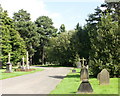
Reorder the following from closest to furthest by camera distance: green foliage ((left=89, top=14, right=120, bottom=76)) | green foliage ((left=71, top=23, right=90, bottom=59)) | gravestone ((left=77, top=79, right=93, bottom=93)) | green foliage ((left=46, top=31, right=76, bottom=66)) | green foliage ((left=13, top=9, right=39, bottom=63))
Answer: gravestone ((left=77, top=79, right=93, bottom=93)) → green foliage ((left=89, top=14, right=120, bottom=76)) → green foliage ((left=71, top=23, right=90, bottom=59)) → green foliage ((left=46, top=31, right=76, bottom=66)) → green foliage ((left=13, top=9, right=39, bottom=63))

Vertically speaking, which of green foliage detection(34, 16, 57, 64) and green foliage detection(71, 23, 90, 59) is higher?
green foliage detection(34, 16, 57, 64)

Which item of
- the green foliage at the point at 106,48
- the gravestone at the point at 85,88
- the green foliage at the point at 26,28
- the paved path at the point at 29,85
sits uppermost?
the green foliage at the point at 26,28

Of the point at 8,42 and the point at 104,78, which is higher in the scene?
the point at 8,42

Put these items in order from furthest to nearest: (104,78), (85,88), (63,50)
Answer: (63,50) < (104,78) < (85,88)

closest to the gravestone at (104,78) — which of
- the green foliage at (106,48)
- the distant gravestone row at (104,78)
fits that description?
the distant gravestone row at (104,78)

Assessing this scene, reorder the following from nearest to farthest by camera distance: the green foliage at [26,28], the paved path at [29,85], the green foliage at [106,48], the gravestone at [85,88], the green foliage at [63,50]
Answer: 1. the gravestone at [85,88]
2. the paved path at [29,85]
3. the green foliage at [106,48]
4. the green foliage at [63,50]
5. the green foliage at [26,28]

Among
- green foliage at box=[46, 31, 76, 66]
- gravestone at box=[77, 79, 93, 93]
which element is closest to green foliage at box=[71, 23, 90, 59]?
green foliage at box=[46, 31, 76, 66]

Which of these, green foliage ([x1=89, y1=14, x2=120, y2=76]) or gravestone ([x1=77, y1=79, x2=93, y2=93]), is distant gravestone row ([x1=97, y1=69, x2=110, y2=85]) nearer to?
gravestone ([x1=77, y1=79, x2=93, y2=93])

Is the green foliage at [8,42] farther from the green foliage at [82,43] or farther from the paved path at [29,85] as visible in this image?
the paved path at [29,85]

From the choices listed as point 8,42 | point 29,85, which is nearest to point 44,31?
point 8,42

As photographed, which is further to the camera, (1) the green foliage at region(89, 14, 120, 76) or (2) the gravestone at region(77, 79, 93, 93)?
(1) the green foliage at region(89, 14, 120, 76)

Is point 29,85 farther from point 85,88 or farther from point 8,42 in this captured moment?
point 8,42

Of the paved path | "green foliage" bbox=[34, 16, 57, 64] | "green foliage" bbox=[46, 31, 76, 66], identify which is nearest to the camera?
the paved path

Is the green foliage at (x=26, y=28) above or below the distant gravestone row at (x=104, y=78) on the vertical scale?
above
